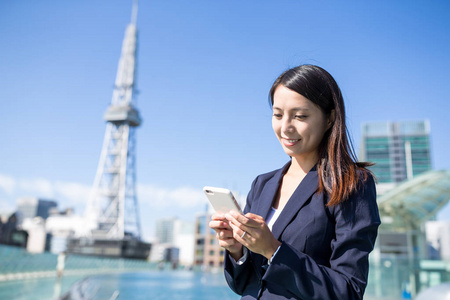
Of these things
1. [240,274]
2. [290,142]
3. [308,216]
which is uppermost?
[290,142]

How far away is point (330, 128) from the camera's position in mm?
1510

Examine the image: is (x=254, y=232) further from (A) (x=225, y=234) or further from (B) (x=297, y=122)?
(B) (x=297, y=122)

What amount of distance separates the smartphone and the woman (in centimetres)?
4

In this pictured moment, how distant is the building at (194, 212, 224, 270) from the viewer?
75.9 metres

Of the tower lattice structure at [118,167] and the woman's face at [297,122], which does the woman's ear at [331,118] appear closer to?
the woman's face at [297,122]

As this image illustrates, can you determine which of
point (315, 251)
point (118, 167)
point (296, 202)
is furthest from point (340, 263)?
point (118, 167)

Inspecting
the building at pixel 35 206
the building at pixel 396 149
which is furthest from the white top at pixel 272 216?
the building at pixel 35 206

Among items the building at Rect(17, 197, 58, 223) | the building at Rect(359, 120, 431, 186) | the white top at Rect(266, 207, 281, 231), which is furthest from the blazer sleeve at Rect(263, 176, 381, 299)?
the building at Rect(17, 197, 58, 223)

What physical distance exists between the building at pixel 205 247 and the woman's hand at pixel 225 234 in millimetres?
74399

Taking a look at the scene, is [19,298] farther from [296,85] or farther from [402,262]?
[402,262]

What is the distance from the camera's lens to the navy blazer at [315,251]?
1.20 metres

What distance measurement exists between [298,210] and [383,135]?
9400cm

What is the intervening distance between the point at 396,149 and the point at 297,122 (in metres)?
94.6

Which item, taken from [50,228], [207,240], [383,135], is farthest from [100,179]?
[383,135]
